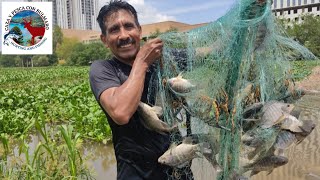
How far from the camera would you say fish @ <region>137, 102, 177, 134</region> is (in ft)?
5.77

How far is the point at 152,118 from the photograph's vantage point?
176cm

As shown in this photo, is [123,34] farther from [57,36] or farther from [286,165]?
[57,36]

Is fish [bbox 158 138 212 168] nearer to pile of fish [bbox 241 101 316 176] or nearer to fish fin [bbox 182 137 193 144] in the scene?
fish fin [bbox 182 137 193 144]

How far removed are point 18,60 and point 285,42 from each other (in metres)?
94.5

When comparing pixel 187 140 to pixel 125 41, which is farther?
pixel 125 41

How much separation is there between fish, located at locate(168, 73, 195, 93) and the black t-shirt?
0.70 feet

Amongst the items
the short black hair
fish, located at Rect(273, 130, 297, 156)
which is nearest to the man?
the short black hair

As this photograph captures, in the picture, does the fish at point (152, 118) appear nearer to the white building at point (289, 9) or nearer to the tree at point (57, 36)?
the white building at point (289, 9)

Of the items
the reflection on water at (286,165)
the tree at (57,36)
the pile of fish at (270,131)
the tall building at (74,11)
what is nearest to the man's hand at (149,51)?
the pile of fish at (270,131)

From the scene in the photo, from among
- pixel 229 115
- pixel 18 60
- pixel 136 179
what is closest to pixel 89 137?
pixel 136 179

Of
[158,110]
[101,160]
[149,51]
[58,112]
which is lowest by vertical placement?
[101,160]

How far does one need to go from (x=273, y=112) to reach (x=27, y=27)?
13.7 metres

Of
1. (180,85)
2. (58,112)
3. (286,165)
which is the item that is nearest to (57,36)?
(58,112)

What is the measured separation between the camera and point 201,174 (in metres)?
1.99
